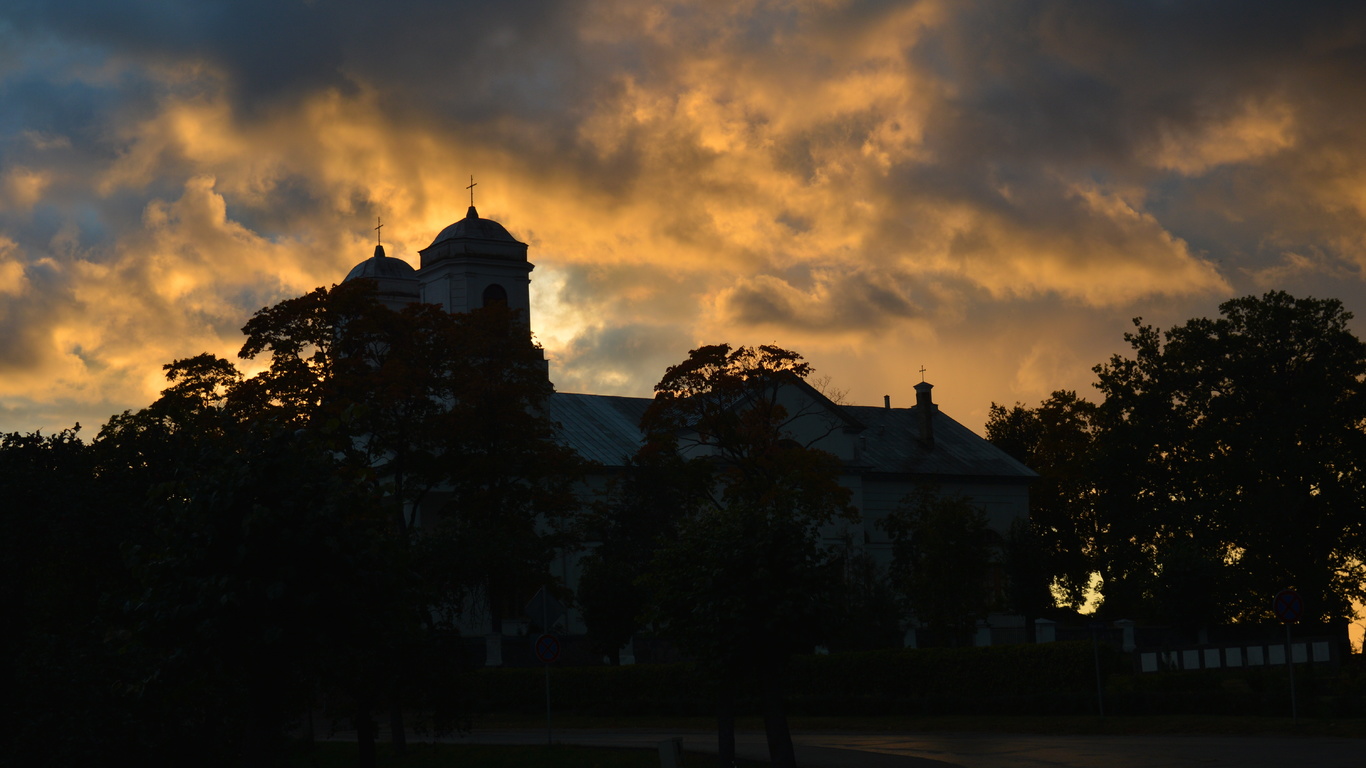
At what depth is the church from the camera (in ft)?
187

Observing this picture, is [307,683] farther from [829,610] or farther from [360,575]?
[829,610]

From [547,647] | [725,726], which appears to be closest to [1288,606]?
[725,726]

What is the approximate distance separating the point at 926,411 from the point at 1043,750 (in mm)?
55213

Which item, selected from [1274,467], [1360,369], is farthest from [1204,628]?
[1360,369]

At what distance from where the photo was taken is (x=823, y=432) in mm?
64375

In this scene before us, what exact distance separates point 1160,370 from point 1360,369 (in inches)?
292

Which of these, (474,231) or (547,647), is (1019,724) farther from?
(474,231)

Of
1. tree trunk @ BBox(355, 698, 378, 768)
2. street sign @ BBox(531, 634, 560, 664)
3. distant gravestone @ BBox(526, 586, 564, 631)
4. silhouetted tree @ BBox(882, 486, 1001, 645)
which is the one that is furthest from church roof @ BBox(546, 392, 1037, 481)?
tree trunk @ BBox(355, 698, 378, 768)

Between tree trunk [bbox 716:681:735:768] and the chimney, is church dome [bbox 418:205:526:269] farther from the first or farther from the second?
tree trunk [bbox 716:681:735:768]

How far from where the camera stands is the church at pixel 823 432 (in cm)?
5706

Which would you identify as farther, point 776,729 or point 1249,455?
point 1249,455

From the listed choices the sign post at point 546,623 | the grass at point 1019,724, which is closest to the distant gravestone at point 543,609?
the sign post at point 546,623

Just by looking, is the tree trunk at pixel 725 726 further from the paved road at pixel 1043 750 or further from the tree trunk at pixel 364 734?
the tree trunk at pixel 364 734

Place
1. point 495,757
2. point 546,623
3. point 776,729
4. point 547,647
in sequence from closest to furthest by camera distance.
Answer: point 776,729 → point 495,757 → point 547,647 → point 546,623
